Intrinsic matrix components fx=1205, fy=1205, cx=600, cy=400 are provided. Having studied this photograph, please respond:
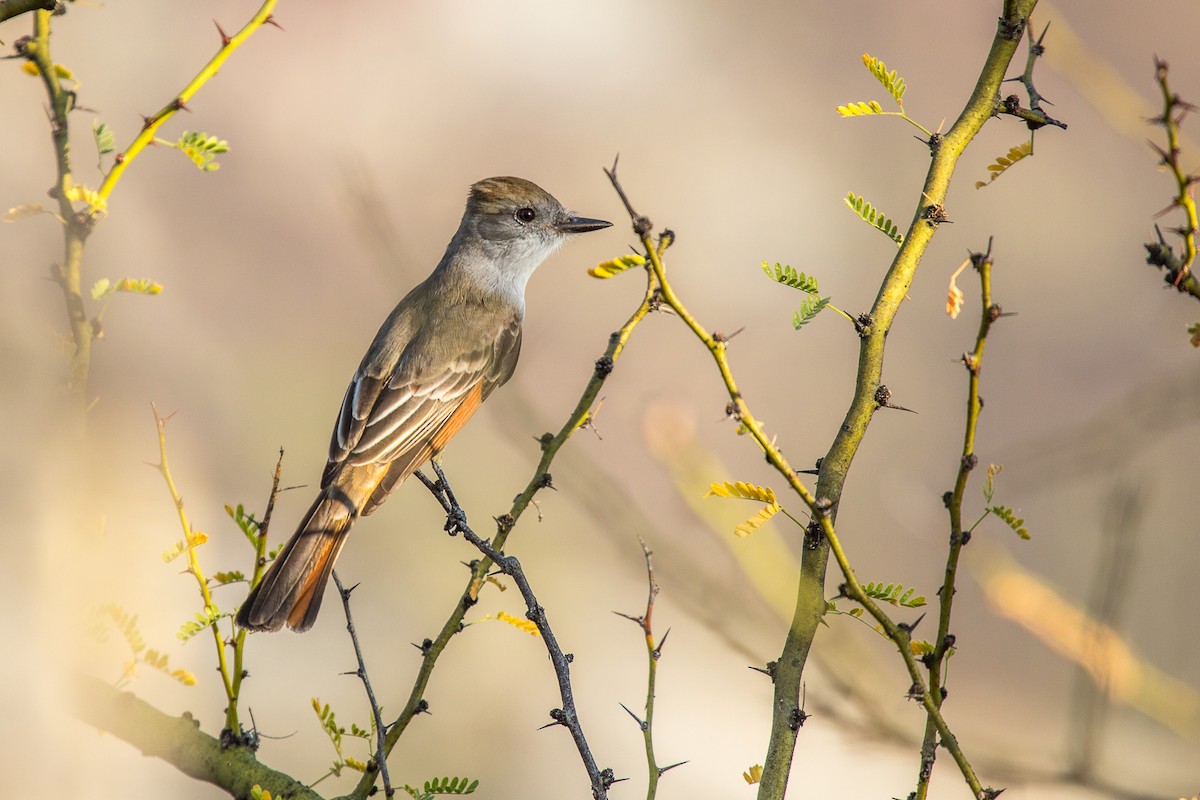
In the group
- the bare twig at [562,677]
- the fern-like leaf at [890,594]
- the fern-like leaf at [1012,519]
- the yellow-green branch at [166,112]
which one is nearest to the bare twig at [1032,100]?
the fern-like leaf at [1012,519]

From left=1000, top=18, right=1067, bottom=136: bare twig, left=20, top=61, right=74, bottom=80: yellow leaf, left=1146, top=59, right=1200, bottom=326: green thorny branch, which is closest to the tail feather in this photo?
left=20, top=61, right=74, bottom=80: yellow leaf

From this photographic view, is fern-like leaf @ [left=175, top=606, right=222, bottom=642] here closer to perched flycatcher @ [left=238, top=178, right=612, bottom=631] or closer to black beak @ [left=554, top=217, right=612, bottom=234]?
perched flycatcher @ [left=238, top=178, right=612, bottom=631]

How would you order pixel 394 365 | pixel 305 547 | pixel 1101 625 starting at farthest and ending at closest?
pixel 394 365, pixel 305 547, pixel 1101 625

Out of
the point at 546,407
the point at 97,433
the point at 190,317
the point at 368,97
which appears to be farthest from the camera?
the point at 368,97

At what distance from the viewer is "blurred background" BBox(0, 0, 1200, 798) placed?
769cm

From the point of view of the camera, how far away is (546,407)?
8375 mm

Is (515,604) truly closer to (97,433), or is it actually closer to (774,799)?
(97,433)

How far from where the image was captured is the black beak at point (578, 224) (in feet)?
18.1

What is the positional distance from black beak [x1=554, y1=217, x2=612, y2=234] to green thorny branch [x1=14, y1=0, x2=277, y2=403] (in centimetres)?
248

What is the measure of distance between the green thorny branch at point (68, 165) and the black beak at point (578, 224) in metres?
2.48

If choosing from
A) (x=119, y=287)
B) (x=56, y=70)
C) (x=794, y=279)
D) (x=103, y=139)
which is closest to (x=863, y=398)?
(x=794, y=279)

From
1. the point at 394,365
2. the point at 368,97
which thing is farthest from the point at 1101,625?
the point at 368,97

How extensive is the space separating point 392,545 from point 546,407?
4.80 ft

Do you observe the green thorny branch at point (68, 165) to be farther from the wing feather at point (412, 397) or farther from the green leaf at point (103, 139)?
the wing feather at point (412, 397)
